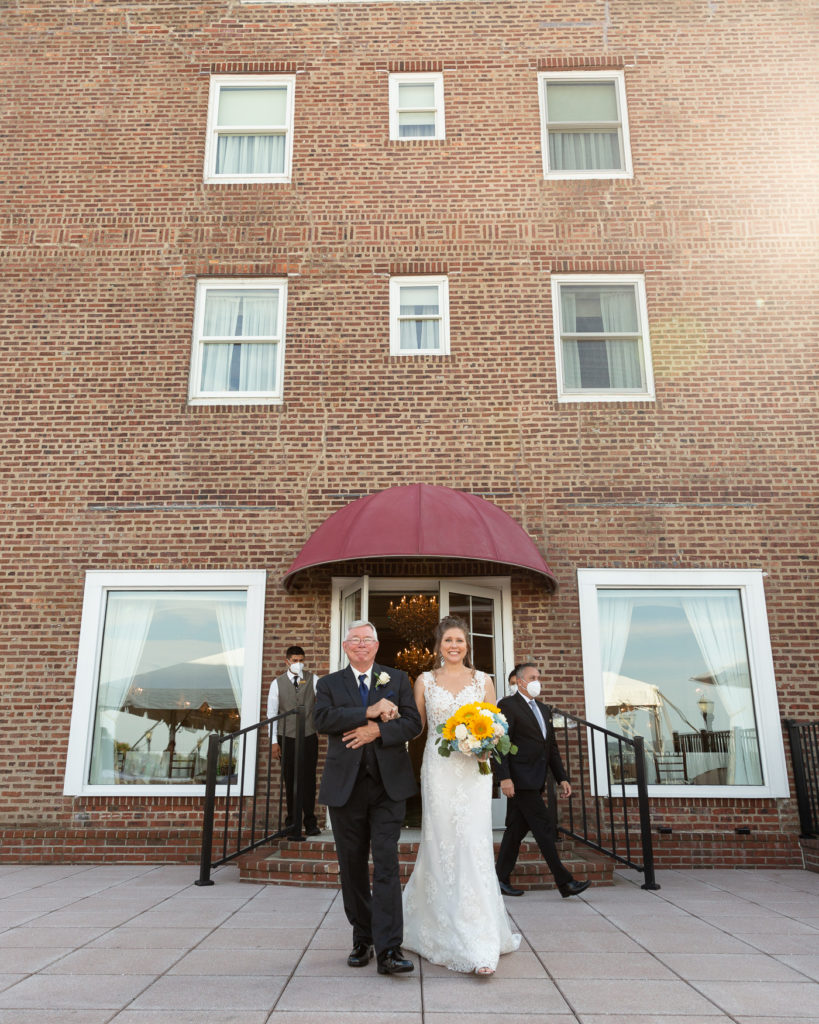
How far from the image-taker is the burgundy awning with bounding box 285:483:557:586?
8.05 meters

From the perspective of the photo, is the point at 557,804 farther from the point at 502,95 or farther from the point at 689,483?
the point at 502,95

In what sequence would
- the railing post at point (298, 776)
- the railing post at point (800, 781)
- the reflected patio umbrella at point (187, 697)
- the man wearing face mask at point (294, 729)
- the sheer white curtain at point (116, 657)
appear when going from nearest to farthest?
the railing post at point (298, 776) < the man wearing face mask at point (294, 729) < the railing post at point (800, 781) < the sheer white curtain at point (116, 657) < the reflected patio umbrella at point (187, 697)

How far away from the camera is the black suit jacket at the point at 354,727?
4676 millimetres

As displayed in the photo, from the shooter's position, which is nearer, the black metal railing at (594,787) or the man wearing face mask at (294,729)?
the man wearing face mask at (294,729)

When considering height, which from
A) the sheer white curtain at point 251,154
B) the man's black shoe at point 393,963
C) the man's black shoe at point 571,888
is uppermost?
the sheer white curtain at point 251,154

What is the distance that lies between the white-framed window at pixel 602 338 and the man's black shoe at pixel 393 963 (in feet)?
23.0

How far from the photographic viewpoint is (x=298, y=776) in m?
7.93

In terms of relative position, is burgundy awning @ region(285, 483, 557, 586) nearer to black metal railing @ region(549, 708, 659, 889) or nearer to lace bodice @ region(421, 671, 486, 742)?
black metal railing @ region(549, 708, 659, 889)

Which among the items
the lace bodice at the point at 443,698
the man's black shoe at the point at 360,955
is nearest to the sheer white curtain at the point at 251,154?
the lace bodice at the point at 443,698

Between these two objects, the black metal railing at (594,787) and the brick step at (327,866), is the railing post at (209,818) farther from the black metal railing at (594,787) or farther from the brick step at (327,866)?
the black metal railing at (594,787)

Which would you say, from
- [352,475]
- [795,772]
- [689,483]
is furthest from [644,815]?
[352,475]

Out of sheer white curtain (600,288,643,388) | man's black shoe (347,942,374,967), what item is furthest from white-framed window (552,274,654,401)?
A: man's black shoe (347,942,374,967)

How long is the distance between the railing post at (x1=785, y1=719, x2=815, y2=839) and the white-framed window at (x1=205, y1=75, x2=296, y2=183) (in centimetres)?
906

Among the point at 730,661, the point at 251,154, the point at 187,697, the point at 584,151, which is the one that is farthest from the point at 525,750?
the point at 251,154
